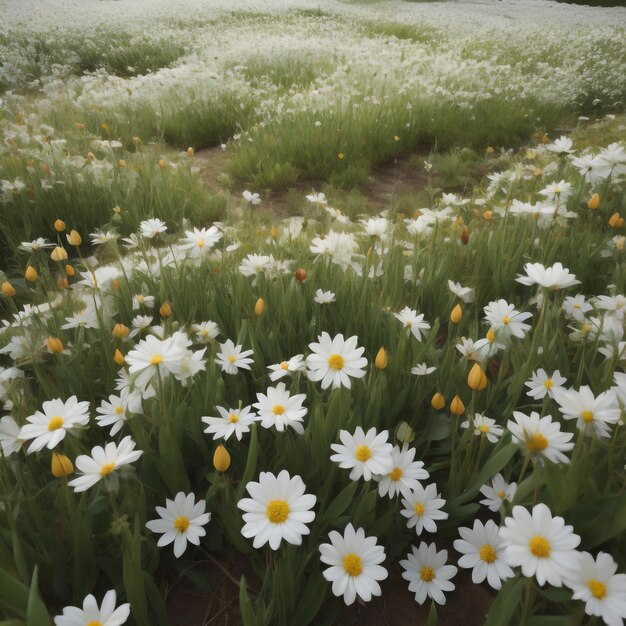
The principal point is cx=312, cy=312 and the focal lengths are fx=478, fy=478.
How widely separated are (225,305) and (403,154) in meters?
4.11

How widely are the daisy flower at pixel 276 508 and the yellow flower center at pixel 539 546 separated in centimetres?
37

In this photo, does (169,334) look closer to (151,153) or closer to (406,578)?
(406,578)

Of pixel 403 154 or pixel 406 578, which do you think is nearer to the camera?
pixel 406 578

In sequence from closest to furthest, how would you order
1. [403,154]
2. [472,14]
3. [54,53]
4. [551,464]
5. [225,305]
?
[551,464] < [225,305] < [403,154] < [54,53] < [472,14]

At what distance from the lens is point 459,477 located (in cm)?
117

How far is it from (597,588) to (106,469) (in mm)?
893

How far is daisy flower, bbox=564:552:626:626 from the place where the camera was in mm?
754

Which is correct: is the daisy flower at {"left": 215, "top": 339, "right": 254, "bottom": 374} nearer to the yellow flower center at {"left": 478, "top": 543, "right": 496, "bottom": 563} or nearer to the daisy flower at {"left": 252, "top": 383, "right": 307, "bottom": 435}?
the daisy flower at {"left": 252, "top": 383, "right": 307, "bottom": 435}

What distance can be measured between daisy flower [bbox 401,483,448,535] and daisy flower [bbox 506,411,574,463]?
23 centimetres

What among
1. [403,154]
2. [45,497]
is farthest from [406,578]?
[403,154]

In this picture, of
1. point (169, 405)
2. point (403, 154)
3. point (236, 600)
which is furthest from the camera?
point (403, 154)

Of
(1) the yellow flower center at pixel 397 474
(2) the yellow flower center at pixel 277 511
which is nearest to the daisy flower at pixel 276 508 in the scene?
(2) the yellow flower center at pixel 277 511

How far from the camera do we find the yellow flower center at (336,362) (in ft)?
3.91

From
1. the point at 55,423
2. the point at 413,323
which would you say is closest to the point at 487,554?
the point at 413,323
